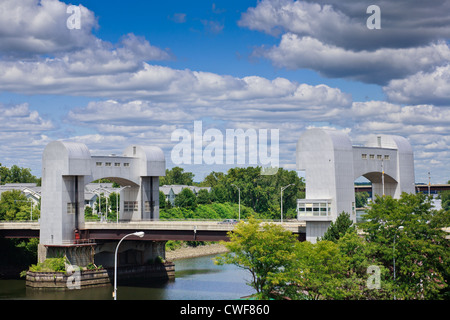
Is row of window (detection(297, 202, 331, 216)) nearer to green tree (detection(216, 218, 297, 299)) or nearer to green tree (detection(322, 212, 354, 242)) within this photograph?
green tree (detection(322, 212, 354, 242))

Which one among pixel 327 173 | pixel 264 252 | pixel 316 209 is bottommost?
pixel 264 252

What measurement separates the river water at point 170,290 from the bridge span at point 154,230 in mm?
7919

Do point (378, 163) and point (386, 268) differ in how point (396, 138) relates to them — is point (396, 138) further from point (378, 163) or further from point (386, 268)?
point (386, 268)

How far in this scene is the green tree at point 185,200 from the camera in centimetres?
19164

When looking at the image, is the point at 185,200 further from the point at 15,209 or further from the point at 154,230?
the point at 154,230

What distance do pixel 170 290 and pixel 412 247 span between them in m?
47.9

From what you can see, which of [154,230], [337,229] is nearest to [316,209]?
[337,229]

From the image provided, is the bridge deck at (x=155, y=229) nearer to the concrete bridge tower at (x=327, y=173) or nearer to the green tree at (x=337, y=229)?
the concrete bridge tower at (x=327, y=173)

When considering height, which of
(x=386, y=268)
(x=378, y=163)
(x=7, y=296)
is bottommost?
(x=7, y=296)

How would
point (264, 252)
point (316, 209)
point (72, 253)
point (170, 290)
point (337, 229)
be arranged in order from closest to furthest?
point (264, 252) < point (337, 229) < point (316, 209) < point (170, 290) < point (72, 253)

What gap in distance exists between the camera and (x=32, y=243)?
400 ft

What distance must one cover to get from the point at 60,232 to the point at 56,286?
8973 millimetres

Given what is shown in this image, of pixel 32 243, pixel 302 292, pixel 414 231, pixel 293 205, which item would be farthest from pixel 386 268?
pixel 293 205

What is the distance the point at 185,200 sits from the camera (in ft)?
631
